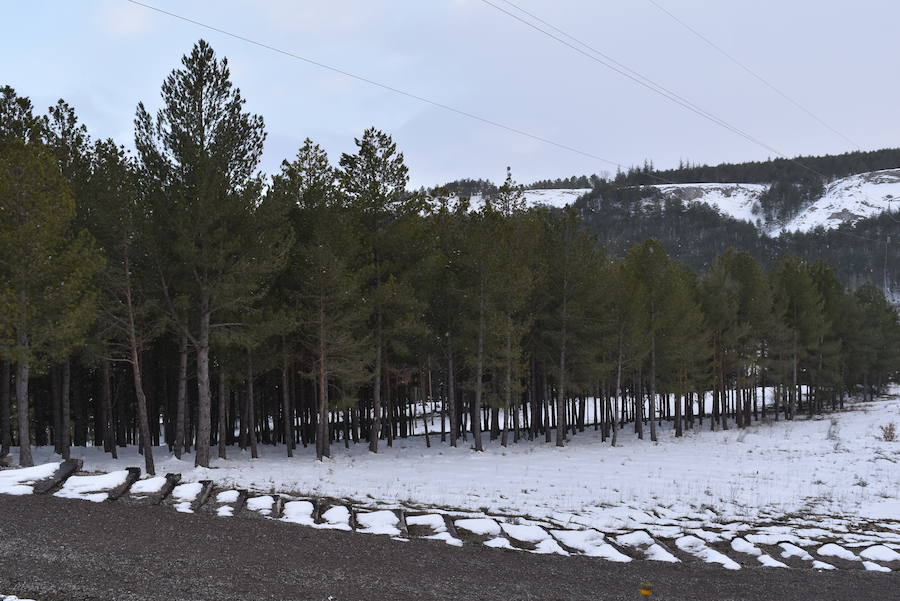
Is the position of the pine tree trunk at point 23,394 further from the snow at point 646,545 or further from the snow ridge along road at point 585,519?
the snow at point 646,545

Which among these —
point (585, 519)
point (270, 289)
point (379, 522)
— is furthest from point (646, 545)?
point (270, 289)

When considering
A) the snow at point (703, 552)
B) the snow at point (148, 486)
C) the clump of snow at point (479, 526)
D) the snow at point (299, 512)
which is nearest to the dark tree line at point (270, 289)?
the snow at point (148, 486)

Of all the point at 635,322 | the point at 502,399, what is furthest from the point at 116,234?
the point at 635,322

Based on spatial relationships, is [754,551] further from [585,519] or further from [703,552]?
[585,519]

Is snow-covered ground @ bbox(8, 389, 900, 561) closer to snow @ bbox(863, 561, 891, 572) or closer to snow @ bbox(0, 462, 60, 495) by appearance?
snow @ bbox(0, 462, 60, 495)

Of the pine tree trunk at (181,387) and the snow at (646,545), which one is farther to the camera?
the pine tree trunk at (181,387)

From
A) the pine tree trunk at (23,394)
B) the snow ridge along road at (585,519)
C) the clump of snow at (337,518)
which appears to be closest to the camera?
the snow ridge along road at (585,519)

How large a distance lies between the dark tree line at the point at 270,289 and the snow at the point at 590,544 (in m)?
12.7

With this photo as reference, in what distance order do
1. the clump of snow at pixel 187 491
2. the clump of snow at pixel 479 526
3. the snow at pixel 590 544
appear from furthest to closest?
the clump of snow at pixel 187 491, the clump of snow at pixel 479 526, the snow at pixel 590 544

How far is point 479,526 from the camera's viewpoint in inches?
414

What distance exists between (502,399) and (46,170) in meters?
19.8

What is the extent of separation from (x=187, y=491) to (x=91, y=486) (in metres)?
1.70

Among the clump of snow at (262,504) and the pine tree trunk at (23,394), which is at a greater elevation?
the pine tree trunk at (23,394)

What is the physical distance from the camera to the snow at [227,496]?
1106 cm
